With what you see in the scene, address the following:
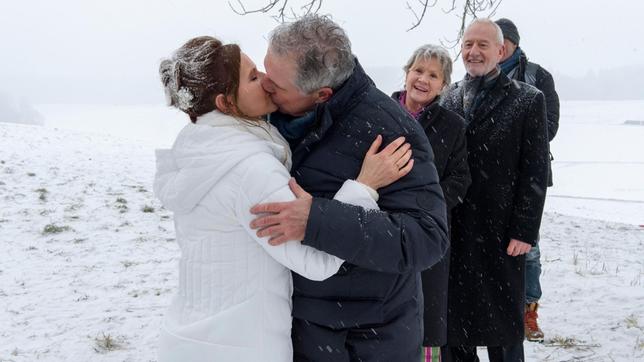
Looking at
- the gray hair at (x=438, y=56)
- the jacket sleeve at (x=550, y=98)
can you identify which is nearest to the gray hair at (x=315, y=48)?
the gray hair at (x=438, y=56)

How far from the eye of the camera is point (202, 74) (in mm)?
1681

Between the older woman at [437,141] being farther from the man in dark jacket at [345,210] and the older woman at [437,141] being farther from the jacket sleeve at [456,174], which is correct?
the man in dark jacket at [345,210]

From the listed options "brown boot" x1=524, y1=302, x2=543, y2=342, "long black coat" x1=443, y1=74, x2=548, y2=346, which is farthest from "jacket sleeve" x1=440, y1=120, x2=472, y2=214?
"brown boot" x1=524, y1=302, x2=543, y2=342

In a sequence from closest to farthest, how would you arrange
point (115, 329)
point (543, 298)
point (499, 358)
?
point (499, 358) < point (115, 329) < point (543, 298)

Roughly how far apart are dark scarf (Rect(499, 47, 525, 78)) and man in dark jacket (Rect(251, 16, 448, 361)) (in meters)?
2.63

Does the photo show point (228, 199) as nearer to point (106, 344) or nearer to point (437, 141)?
point (437, 141)

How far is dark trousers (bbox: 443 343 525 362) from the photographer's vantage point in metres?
3.33

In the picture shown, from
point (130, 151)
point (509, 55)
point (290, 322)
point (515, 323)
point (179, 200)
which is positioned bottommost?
point (130, 151)

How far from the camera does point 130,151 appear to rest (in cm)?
1429

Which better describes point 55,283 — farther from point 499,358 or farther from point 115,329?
point 499,358

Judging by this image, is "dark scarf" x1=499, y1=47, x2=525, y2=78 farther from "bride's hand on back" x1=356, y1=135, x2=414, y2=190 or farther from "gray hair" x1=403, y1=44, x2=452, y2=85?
"bride's hand on back" x1=356, y1=135, x2=414, y2=190

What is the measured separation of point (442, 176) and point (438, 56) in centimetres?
66

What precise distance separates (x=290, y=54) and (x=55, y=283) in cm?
488

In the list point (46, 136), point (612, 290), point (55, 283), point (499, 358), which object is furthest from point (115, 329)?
point (46, 136)
